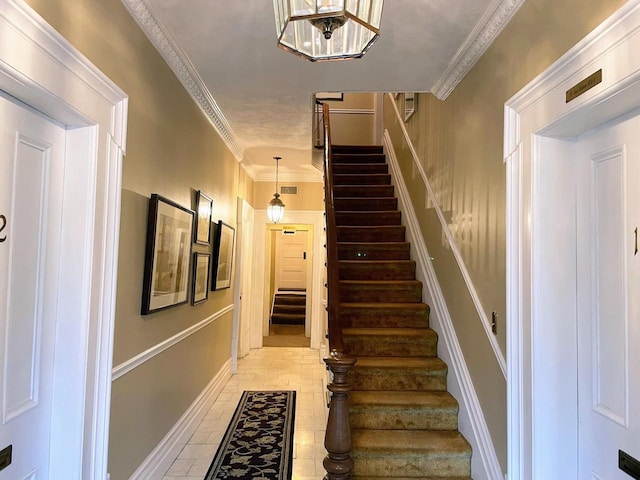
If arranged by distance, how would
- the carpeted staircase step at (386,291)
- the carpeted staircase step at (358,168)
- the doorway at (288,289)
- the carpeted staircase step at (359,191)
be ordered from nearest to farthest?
the carpeted staircase step at (386,291) < the carpeted staircase step at (359,191) < the carpeted staircase step at (358,168) < the doorway at (288,289)

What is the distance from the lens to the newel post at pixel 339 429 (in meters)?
2.01

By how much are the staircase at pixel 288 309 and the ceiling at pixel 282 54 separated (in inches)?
244

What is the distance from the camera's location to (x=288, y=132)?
12.9ft

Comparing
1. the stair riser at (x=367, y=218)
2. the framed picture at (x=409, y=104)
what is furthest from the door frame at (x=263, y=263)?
the framed picture at (x=409, y=104)

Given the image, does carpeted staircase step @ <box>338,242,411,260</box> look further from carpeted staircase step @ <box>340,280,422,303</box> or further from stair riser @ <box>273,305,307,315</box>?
stair riser @ <box>273,305,307,315</box>

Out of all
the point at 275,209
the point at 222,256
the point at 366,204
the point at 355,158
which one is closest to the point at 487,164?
the point at 366,204

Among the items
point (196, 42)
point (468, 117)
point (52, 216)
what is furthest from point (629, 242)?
point (196, 42)

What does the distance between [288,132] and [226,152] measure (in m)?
0.70

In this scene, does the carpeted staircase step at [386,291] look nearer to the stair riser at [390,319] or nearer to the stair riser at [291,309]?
the stair riser at [390,319]

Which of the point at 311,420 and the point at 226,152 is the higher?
the point at 226,152

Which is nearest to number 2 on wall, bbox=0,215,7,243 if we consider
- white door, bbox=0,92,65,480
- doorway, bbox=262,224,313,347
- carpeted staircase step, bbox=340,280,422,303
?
white door, bbox=0,92,65,480

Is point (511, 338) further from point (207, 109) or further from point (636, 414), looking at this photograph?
point (207, 109)

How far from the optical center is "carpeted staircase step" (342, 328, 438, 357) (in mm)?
2992

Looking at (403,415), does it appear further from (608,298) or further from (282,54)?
(282,54)
